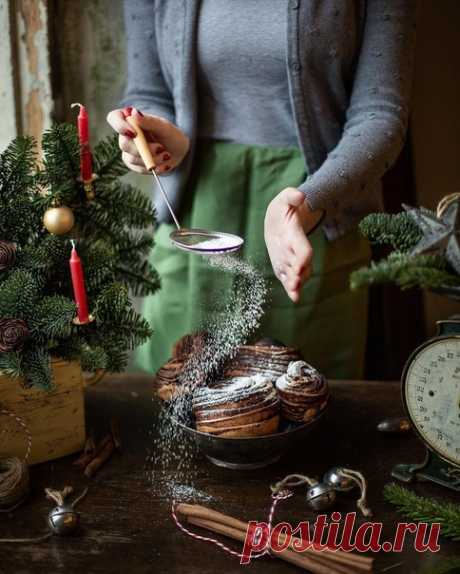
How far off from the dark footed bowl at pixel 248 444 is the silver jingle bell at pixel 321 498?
0.25ft

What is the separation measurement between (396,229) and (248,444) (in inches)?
13.5

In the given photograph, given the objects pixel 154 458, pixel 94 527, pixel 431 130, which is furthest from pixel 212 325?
pixel 431 130

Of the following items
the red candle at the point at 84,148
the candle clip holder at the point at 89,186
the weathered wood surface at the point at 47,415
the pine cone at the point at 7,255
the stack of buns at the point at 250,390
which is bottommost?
the weathered wood surface at the point at 47,415

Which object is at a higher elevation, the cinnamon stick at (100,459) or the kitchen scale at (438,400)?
the kitchen scale at (438,400)

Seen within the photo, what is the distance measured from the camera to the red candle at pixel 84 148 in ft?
3.07

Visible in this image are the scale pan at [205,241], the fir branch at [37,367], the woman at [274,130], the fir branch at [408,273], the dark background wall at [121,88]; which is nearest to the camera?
the fir branch at [408,273]

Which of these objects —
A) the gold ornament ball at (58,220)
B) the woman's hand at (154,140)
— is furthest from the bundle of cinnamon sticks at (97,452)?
the woman's hand at (154,140)

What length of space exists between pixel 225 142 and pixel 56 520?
77cm

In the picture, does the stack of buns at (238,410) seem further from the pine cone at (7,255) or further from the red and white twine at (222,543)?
the pine cone at (7,255)

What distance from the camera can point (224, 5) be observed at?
3.85 feet

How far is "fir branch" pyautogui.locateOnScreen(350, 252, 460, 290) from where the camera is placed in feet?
2.25

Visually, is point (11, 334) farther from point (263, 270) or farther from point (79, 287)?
point (263, 270)

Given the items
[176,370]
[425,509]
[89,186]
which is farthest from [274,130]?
[425,509]

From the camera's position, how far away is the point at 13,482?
2.80 ft
